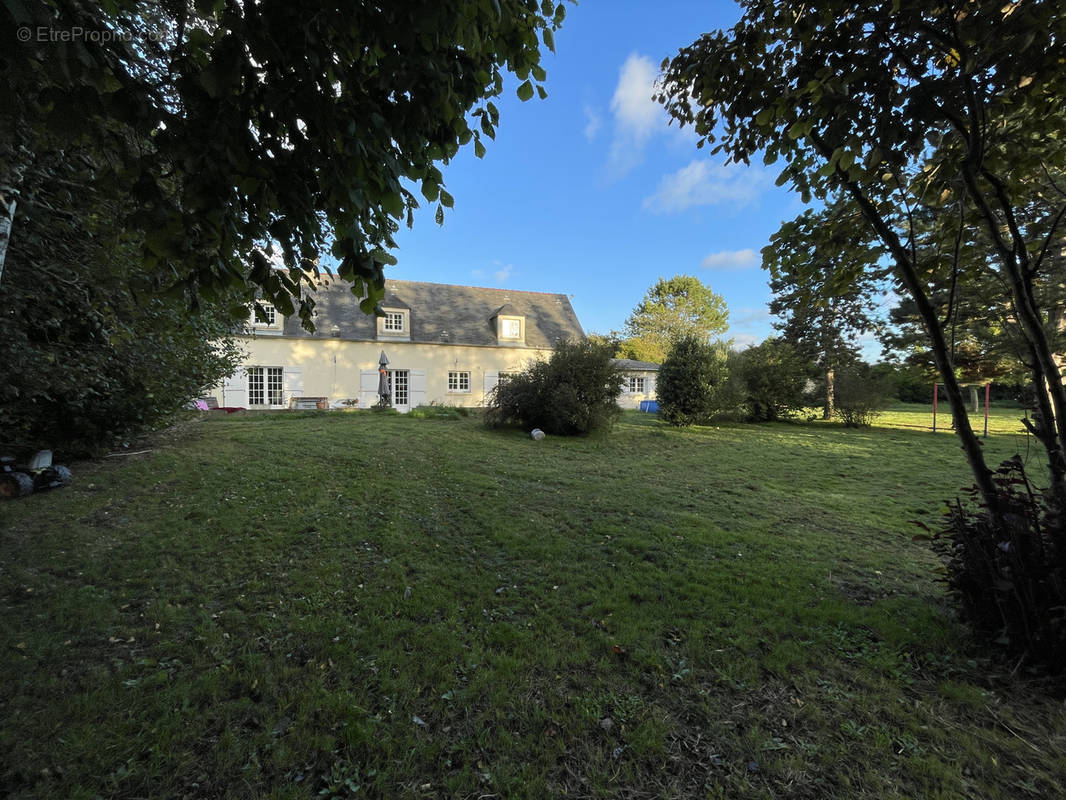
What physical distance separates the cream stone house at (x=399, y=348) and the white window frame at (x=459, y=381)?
51mm

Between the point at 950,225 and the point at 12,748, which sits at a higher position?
the point at 950,225

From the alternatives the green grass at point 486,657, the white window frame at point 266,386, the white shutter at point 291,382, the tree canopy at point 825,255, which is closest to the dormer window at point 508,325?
the white shutter at point 291,382

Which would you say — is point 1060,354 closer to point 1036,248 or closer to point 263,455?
point 1036,248

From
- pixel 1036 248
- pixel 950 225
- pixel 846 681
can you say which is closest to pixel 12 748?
pixel 846 681

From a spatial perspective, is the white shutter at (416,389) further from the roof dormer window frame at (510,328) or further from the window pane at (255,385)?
the window pane at (255,385)

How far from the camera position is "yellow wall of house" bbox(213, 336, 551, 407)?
19219 mm

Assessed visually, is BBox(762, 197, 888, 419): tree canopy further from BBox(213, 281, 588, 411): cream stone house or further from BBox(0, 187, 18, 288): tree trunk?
BBox(213, 281, 588, 411): cream stone house

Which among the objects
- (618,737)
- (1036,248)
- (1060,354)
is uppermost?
(1036,248)

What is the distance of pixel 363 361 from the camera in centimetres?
2064

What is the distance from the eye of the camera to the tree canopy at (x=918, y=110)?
7.20 ft

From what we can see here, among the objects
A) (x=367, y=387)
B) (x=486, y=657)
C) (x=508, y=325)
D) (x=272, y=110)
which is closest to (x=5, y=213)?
(x=272, y=110)

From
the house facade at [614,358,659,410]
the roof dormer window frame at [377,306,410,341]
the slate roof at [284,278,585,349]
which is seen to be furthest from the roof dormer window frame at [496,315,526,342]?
the house facade at [614,358,659,410]

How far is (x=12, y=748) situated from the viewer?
188 cm

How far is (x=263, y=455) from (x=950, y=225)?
991 centimetres
